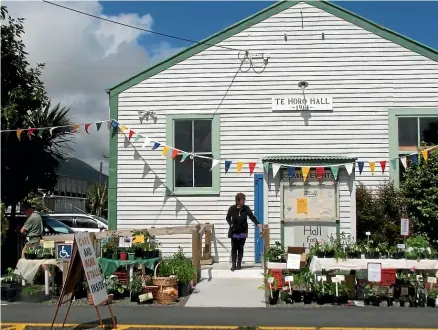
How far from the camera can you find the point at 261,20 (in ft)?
42.0

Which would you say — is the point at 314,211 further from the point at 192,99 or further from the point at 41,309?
the point at 41,309

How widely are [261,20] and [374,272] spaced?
641cm

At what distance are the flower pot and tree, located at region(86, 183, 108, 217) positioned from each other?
2981 centimetres

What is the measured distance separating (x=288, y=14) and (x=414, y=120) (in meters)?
3.56

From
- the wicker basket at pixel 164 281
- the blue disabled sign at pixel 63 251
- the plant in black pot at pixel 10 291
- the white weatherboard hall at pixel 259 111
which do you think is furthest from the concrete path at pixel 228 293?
the plant in black pot at pixel 10 291

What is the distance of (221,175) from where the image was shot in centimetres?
1260

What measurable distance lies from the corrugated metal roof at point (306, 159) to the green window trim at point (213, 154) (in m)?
1.10

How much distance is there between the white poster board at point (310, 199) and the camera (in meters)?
11.9

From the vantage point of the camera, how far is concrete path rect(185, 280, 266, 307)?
920cm

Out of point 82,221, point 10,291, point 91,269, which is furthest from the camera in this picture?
point 82,221

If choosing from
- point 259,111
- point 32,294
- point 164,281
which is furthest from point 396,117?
point 32,294

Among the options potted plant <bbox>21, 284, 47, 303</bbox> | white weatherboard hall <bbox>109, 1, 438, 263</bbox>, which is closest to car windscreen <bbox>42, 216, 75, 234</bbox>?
white weatherboard hall <bbox>109, 1, 438, 263</bbox>

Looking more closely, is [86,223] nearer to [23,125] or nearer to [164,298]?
[23,125]

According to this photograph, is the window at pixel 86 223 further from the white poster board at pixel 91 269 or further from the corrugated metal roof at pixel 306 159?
the white poster board at pixel 91 269
